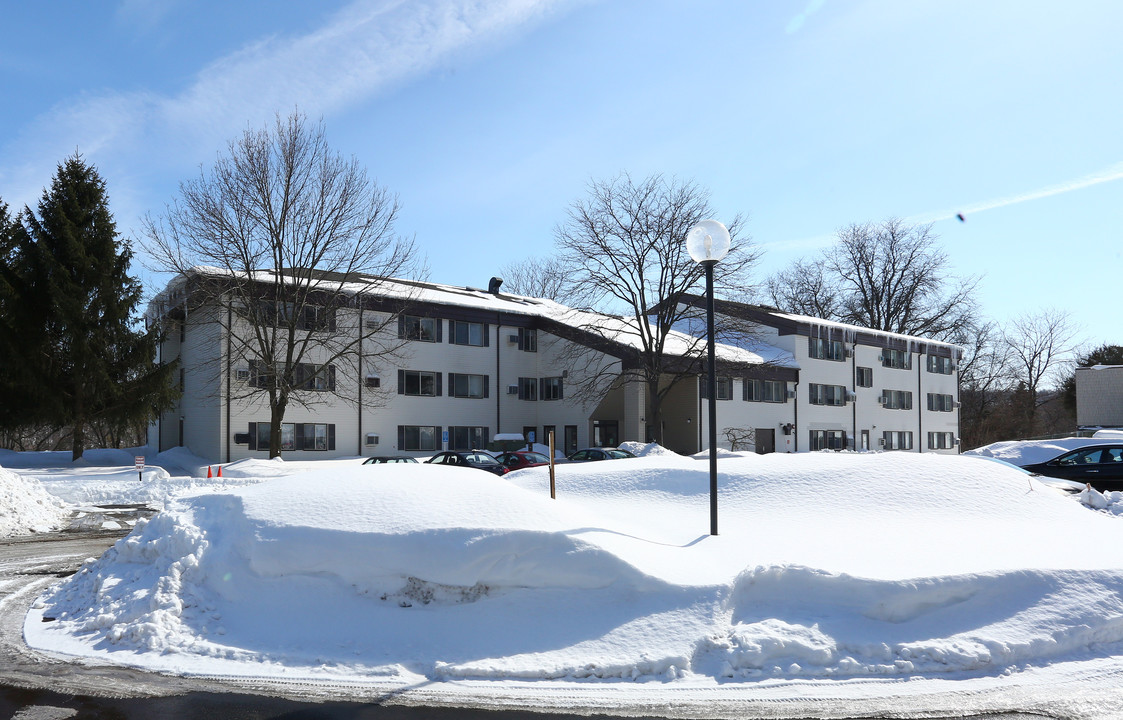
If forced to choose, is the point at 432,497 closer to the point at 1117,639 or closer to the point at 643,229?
the point at 1117,639

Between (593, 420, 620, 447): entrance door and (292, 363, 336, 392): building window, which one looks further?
(593, 420, 620, 447): entrance door

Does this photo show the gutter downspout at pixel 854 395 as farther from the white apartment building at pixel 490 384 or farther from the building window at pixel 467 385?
the building window at pixel 467 385

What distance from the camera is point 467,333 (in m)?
40.1

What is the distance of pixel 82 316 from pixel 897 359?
163ft

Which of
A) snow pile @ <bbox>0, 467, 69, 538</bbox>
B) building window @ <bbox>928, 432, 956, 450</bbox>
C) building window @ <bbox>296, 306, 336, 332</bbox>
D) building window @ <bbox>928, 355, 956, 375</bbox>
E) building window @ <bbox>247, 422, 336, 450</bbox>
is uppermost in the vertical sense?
building window @ <bbox>296, 306, 336, 332</bbox>

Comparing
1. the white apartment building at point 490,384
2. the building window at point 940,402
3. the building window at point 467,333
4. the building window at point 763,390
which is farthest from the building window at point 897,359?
the building window at point 467,333

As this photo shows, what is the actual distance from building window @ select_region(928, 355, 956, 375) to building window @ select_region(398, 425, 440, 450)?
128 feet

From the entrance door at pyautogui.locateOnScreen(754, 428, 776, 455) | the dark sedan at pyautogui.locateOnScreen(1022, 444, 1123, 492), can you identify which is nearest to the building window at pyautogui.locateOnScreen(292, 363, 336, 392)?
the entrance door at pyautogui.locateOnScreen(754, 428, 776, 455)

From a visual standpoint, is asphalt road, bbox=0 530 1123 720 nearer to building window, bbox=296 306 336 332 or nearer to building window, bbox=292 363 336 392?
building window, bbox=296 306 336 332

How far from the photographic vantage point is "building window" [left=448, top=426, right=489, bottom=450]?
39.2 m

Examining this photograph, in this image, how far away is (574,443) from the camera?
4075cm

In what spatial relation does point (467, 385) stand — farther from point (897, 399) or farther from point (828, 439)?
point (897, 399)

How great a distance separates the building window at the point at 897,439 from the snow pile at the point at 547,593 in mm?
47141

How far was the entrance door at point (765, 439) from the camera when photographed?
4385 centimetres
